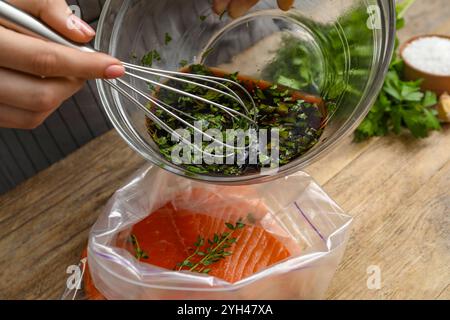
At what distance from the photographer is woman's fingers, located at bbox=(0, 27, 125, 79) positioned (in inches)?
19.0

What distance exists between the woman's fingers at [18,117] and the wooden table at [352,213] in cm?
25

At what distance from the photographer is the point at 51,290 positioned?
28.4 inches

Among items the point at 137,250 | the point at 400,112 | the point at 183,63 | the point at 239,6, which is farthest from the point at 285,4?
the point at 137,250

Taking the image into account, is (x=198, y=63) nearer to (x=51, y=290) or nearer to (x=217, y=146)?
(x=217, y=146)

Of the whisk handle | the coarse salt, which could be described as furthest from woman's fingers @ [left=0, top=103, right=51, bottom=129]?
the coarse salt

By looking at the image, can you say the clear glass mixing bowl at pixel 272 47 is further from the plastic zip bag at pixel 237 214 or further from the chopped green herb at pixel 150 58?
the plastic zip bag at pixel 237 214

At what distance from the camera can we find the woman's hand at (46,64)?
0.49 m

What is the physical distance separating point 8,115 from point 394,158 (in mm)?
598

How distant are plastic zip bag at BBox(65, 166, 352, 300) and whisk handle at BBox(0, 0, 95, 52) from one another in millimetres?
282

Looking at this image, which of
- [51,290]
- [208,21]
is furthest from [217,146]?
[51,290]

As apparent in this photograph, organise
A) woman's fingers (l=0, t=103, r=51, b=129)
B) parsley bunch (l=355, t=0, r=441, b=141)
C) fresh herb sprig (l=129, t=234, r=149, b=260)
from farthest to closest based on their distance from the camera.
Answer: parsley bunch (l=355, t=0, r=441, b=141), fresh herb sprig (l=129, t=234, r=149, b=260), woman's fingers (l=0, t=103, r=51, b=129)

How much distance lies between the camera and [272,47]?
0.77m

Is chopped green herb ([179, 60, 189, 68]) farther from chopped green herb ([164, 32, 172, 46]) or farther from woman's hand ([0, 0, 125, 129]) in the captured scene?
woman's hand ([0, 0, 125, 129])

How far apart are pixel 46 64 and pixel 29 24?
0.13 ft
